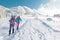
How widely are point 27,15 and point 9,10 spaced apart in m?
0.55

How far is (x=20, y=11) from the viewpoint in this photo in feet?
13.9

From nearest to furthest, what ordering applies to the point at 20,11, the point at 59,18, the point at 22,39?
the point at 22,39, the point at 20,11, the point at 59,18

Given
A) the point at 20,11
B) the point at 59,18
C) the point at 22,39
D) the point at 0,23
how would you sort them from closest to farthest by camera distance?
the point at 22,39
the point at 20,11
the point at 59,18
the point at 0,23

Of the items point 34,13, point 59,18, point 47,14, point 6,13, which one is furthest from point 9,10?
point 59,18

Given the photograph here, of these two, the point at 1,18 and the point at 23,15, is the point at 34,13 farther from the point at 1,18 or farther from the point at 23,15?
the point at 1,18

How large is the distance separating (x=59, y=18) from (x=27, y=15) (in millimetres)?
994

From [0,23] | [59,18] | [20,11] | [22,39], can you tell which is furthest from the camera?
[0,23]

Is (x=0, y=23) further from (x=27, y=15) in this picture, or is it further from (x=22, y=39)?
(x=22, y=39)

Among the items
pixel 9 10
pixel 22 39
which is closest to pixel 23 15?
pixel 9 10

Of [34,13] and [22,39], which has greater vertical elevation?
[34,13]

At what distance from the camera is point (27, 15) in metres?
4.40

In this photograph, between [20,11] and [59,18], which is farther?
[59,18]

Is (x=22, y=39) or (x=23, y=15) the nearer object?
(x=22, y=39)

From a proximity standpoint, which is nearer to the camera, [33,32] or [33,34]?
[33,34]
